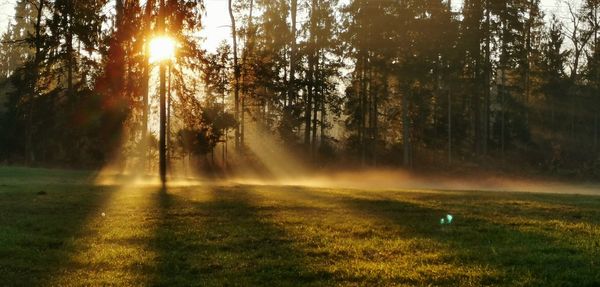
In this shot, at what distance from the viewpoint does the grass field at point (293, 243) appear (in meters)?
7.31

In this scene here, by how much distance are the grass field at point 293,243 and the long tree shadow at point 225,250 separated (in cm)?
2

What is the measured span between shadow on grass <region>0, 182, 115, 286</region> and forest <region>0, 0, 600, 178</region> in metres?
16.0

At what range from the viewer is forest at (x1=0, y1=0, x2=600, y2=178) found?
39531 millimetres

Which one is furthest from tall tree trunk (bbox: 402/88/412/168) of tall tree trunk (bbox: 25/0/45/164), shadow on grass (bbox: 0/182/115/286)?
shadow on grass (bbox: 0/182/115/286)

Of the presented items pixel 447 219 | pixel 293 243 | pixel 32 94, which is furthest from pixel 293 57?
pixel 293 243

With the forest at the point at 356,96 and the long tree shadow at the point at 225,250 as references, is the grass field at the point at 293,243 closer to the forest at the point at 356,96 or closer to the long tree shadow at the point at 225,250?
the long tree shadow at the point at 225,250

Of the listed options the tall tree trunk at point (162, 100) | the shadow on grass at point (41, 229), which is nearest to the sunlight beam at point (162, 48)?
the tall tree trunk at point (162, 100)

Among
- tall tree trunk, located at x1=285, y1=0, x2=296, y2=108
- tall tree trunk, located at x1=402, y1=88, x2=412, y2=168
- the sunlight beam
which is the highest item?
tall tree trunk, located at x1=285, y1=0, x2=296, y2=108

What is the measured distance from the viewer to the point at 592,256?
8.34 meters

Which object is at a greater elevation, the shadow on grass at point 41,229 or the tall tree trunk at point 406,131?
the tall tree trunk at point 406,131

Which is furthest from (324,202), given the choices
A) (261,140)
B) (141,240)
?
(261,140)

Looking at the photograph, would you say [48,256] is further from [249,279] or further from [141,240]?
[249,279]

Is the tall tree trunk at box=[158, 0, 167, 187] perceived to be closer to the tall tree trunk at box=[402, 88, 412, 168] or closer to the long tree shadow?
the long tree shadow

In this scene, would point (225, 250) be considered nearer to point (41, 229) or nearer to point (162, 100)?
point (41, 229)
